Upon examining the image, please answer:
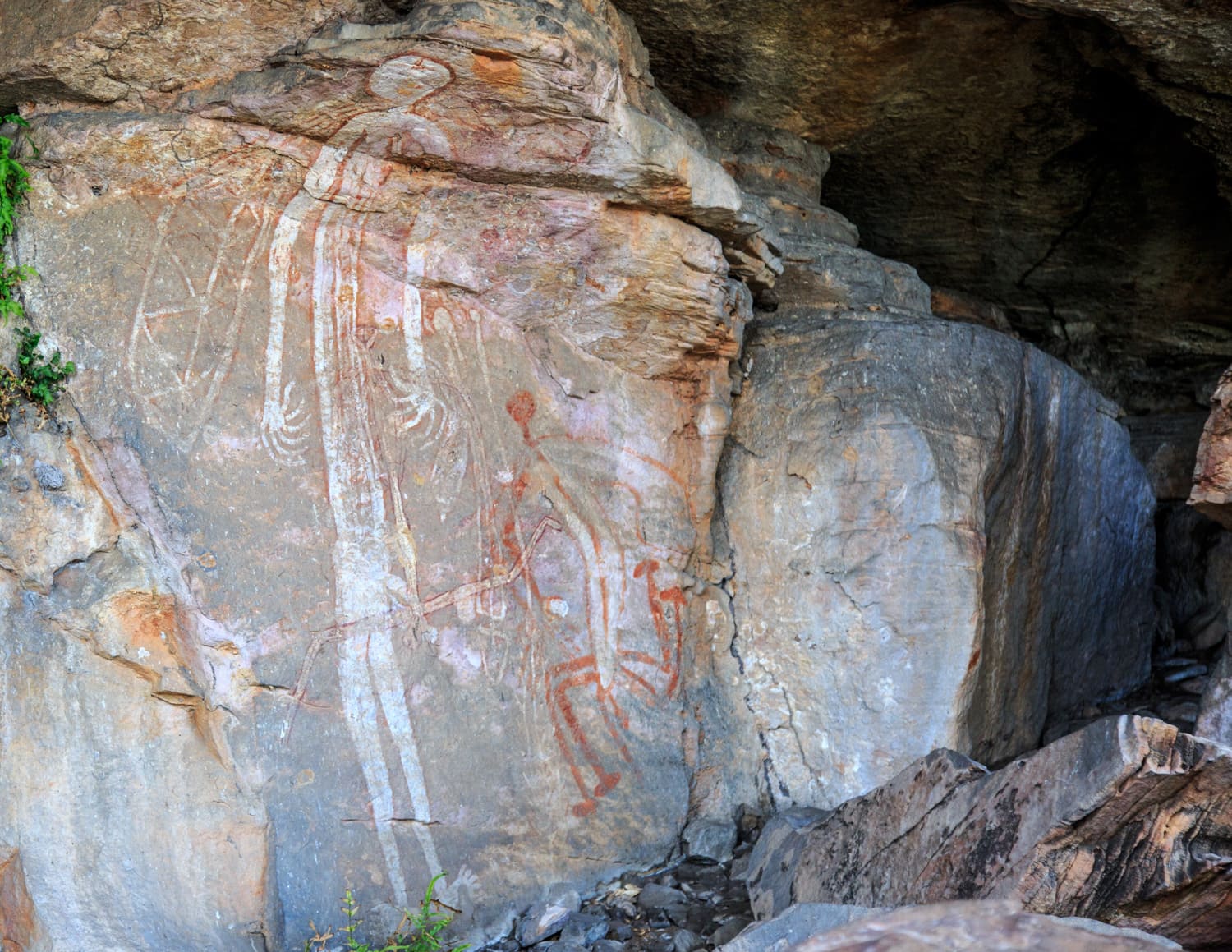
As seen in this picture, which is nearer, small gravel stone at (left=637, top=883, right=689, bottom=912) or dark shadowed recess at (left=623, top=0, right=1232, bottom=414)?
small gravel stone at (left=637, top=883, right=689, bottom=912)

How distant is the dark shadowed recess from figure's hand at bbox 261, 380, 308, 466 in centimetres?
217

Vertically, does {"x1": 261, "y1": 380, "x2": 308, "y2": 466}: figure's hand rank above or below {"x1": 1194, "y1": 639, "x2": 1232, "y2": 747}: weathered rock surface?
above

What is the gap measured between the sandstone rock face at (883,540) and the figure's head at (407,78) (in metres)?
1.82

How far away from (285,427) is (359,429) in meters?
0.25

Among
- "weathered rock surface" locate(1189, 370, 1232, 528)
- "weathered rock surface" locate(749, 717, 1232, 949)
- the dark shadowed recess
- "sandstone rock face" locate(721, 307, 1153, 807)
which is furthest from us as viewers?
the dark shadowed recess

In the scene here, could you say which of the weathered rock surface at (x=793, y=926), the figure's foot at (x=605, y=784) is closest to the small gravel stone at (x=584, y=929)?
the figure's foot at (x=605, y=784)

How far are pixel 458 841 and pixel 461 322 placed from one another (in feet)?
5.94

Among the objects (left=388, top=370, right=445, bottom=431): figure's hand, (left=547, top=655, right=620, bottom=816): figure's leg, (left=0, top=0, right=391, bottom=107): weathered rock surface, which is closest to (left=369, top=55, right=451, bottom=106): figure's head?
(left=0, top=0, right=391, bottom=107): weathered rock surface

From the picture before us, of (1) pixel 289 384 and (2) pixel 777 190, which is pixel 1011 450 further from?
(1) pixel 289 384

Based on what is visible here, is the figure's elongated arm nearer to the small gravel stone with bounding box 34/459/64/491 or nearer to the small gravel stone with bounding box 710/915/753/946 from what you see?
the small gravel stone with bounding box 34/459/64/491

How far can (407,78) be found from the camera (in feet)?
12.9

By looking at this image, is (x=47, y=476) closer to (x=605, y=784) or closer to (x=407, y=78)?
(x=407, y=78)

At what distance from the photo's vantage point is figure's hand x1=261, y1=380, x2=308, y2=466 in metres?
4.06

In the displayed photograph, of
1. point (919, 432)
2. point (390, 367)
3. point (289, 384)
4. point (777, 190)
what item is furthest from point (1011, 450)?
point (289, 384)
